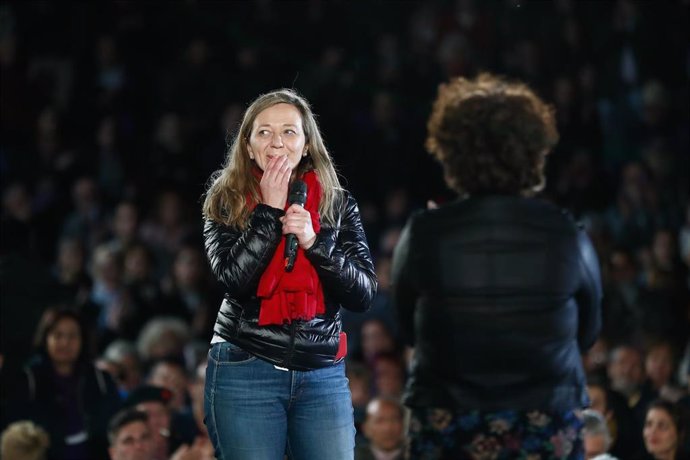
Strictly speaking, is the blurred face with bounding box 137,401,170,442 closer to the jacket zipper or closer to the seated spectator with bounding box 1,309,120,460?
the seated spectator with bounding box 1,309,120,460

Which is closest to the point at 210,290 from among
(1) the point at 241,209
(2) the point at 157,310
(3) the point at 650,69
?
(2) the point at 157,310

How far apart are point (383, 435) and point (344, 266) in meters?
3.69

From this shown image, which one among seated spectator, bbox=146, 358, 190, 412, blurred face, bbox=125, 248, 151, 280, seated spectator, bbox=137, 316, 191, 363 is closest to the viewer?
seated spectator, bbox=146, 358, 190, 412

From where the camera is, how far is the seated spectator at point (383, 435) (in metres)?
6.80

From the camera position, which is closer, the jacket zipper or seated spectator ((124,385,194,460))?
the jacket zipper

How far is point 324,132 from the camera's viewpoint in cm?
986

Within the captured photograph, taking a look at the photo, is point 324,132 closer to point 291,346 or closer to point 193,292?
point 193,292

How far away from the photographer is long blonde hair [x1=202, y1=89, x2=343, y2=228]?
132 inches

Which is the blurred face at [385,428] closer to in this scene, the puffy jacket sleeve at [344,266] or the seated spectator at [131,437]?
the seated spectator at [131,437]

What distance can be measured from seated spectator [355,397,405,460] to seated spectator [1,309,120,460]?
4.26 ft

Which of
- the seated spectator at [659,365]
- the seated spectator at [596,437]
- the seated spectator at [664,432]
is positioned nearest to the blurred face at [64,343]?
the seated spectator at [596,437]

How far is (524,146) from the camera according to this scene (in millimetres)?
3004

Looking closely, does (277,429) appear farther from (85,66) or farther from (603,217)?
(85,66)

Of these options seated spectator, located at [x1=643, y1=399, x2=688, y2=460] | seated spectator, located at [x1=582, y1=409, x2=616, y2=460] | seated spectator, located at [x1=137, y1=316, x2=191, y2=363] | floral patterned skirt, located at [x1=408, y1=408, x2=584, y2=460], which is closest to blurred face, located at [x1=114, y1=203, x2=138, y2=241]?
seated spectator, located at [x1=137, y1=316, x2=191, y2=363]
